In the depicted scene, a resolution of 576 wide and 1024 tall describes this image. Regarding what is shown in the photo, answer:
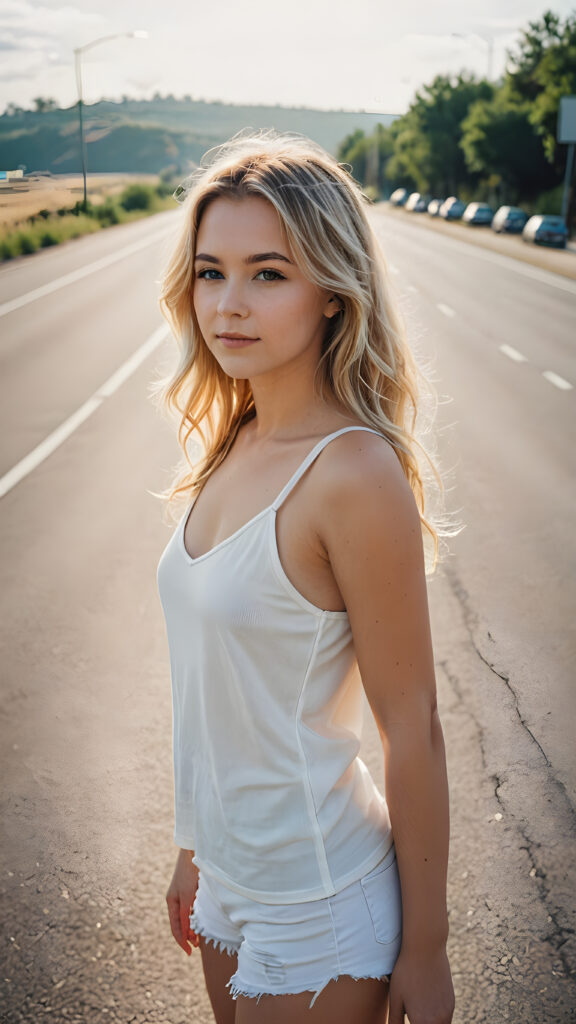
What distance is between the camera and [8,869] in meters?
3.25

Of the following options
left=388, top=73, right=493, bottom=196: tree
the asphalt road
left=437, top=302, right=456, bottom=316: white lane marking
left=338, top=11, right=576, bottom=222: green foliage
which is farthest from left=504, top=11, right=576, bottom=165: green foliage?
the asphalt road

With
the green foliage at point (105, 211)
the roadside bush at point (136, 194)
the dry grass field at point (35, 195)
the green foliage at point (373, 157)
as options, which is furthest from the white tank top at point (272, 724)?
the green foliage at point (373, 157)

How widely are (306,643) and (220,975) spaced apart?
70 centimetres

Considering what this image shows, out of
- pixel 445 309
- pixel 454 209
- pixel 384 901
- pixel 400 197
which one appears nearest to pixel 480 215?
pixel 454 209

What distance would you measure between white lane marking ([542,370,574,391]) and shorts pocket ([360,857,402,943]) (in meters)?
11.4

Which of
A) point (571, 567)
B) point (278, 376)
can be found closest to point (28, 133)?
point (278, 376)

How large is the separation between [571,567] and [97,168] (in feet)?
13.0

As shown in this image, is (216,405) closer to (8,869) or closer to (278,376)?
(278,376)

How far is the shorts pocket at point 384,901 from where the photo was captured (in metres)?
1.57

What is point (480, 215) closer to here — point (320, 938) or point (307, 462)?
point (307, 462)

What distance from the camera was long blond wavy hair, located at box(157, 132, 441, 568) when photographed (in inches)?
66.6

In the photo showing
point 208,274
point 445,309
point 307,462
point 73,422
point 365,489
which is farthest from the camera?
point 445,309

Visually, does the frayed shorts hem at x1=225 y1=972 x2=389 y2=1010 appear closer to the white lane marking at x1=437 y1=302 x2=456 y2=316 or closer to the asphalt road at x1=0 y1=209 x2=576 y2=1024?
the asphalt road at x1=0 y1=209 x2=576 y2=1024

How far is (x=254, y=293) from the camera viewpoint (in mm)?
1700
